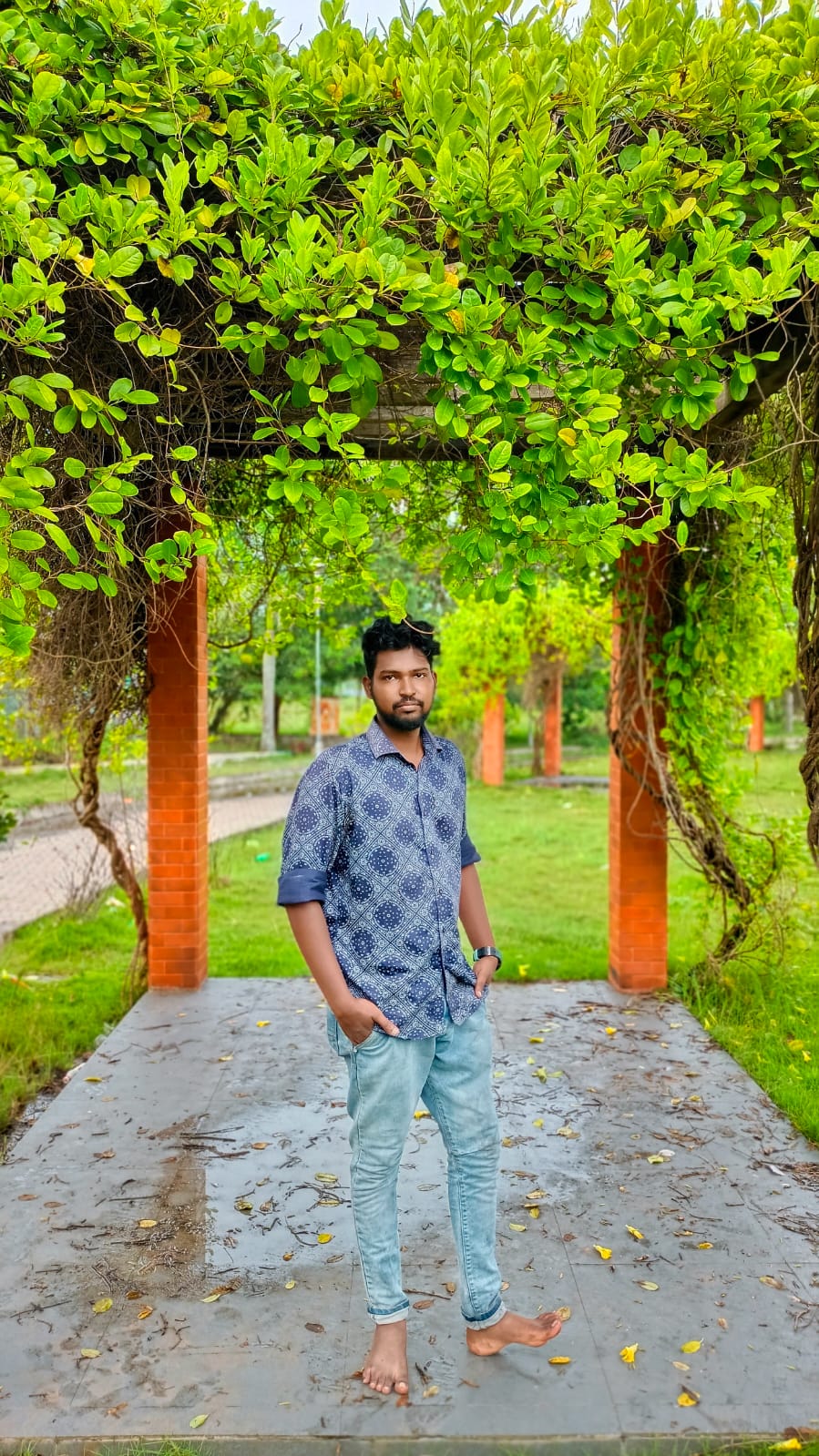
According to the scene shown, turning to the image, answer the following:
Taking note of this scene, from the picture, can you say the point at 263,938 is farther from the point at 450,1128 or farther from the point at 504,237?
the point at 504,237

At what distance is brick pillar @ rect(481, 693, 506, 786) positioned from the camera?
1852 cm

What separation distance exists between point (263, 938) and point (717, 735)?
370 centimetres

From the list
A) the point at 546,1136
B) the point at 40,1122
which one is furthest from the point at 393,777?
the point at 40,1122

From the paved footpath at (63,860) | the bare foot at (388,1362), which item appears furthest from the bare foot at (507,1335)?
the paved footpath at (63,860)

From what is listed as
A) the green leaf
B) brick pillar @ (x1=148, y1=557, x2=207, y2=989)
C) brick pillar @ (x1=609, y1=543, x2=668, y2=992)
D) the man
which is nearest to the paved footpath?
brick pillar @ (x1=148, y1=557, x2=207, y2=989)

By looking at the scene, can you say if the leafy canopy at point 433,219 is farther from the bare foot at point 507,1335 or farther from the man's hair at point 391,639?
the bare foot at point 507,1335

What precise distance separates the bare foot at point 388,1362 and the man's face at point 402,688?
1.39m

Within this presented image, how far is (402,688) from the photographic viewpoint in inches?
97.7

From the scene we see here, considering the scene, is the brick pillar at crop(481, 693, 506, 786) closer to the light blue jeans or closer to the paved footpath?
the paved footpath

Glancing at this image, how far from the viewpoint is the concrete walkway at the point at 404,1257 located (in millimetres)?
2344

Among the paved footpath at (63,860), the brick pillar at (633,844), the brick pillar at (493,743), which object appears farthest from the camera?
the brick pillar at (493,743)

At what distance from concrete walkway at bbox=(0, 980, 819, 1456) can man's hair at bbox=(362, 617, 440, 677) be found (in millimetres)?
1671

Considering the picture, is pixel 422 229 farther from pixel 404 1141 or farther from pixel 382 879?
pixel 404 1141

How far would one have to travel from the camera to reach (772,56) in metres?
2.61
